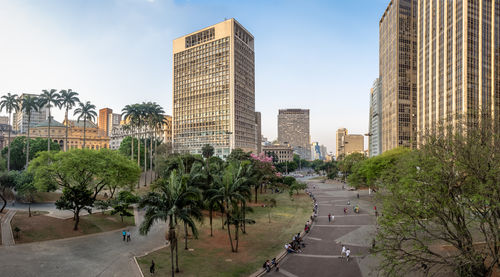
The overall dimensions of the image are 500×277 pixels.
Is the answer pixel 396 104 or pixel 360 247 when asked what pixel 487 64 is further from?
pixel 360 247

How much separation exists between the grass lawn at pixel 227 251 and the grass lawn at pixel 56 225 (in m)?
11.7

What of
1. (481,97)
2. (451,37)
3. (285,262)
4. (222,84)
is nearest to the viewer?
(285,262)

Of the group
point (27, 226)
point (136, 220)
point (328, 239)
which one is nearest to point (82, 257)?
point (27, 226)

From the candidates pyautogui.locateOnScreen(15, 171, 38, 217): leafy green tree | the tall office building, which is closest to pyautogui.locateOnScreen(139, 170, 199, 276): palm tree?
pyautogui.locateOnScreen(15, 171, 38, 217): leafy green tree

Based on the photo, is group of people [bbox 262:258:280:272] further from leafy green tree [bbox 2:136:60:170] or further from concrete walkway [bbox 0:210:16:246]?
leafy green tree [bbox 2:136:60:170]

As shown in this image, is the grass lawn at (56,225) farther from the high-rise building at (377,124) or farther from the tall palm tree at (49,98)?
the high-rise building at (377,124)

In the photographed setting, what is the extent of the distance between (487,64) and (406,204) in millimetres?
Result: 98315

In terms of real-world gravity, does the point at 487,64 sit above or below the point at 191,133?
above

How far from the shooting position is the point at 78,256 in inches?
1024

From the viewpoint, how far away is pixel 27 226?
109 feet

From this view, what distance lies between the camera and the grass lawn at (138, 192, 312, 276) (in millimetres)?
23250

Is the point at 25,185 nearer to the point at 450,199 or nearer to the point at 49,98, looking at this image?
the point at 49,98

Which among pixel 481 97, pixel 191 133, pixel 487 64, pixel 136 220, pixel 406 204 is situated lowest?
pixel 136 220

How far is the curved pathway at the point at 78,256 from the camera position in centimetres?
2238
